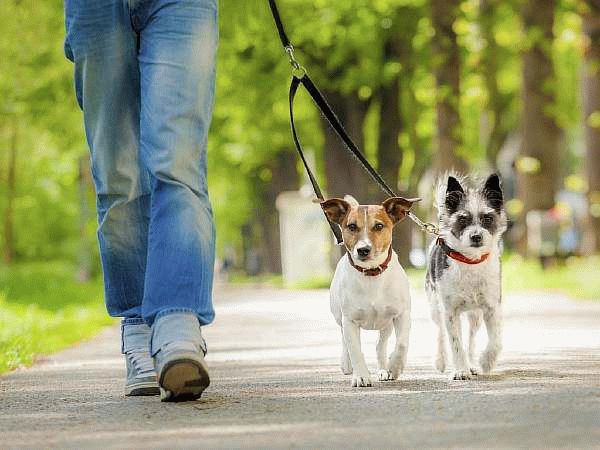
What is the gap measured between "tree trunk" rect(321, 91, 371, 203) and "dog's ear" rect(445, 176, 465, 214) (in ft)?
68.8

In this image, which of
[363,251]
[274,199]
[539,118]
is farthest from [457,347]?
[274,199]

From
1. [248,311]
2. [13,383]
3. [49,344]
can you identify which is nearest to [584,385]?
[13,383]

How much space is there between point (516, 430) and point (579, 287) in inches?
518

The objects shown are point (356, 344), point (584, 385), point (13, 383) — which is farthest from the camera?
point (13, 383)

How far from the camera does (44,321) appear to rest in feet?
41.7

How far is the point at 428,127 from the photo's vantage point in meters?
40.0

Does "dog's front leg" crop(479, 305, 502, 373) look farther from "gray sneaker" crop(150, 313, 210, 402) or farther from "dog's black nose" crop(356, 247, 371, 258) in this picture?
"gray sneaker" crop(150, 313, 210, 402)

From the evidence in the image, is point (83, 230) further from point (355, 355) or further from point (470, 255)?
point (355, 355)

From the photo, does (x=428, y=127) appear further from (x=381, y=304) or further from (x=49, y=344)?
(x=381, y=304)

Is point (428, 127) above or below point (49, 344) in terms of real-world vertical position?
above

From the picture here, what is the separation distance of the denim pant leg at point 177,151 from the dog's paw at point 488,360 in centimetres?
166

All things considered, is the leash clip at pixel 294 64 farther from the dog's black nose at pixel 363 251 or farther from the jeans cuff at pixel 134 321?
the jeans cuff at pixel 134 321

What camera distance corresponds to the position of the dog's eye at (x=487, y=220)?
712cm

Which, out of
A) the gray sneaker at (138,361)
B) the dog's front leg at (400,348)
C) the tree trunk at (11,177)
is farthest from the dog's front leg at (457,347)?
the tree trunk at (11,177)
